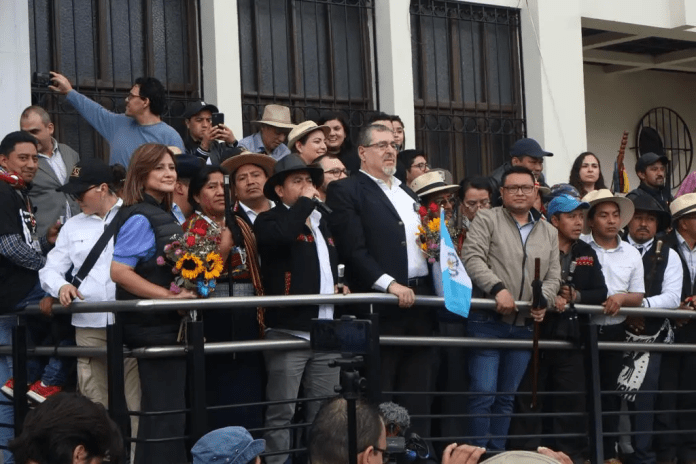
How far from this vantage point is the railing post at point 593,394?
327 inches

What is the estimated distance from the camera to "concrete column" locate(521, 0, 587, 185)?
44.2ft

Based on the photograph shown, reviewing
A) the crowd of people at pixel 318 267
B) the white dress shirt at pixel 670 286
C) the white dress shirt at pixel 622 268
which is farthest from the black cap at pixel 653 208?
the white dress shirt at pixel 622 268

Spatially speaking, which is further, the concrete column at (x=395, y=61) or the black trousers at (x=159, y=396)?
the concrete column at (x=395, y=61)

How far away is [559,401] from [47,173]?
12.8 ft

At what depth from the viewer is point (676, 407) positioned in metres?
9.45

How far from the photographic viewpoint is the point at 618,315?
8891 mm

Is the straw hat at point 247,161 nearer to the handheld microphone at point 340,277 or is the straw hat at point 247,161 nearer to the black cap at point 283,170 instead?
the black cap at point 283,170

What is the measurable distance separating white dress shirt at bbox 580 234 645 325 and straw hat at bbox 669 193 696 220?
2.55ft

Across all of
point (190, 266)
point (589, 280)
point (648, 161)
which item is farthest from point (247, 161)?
point (648, 161)

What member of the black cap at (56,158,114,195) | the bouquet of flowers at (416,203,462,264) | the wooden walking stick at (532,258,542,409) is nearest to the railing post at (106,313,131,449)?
the black cap at (56,158,114,195)

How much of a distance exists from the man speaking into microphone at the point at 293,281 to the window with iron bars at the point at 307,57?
3.88 metres

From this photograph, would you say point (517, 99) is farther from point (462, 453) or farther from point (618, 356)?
point (462, 453)

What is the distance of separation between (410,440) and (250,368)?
168 centimetres

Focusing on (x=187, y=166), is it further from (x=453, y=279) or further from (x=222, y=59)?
(x=222, y=59)
